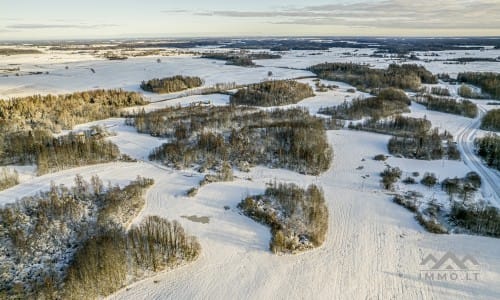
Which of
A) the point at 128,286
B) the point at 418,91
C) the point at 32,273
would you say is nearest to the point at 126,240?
the point at 128,286

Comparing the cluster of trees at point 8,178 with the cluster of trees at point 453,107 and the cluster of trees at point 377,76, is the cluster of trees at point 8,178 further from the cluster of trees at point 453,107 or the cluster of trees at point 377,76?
the cluster of trees at point 377,76

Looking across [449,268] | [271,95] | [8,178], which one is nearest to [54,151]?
[8,178]

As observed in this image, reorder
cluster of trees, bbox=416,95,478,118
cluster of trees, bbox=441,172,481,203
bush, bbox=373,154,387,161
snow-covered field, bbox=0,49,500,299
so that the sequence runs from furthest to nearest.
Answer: cluster of trees, bbox=416,95,478,118 → bush, bbox=373,154,387,161 → cluster of trees, bbox=441,172,481,203 → snow-covered field, bbox=0,49,500,299

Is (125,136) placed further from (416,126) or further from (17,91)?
(17,91)

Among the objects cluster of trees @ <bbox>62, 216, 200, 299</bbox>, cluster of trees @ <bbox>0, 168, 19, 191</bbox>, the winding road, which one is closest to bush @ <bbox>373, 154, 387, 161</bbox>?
the winding road

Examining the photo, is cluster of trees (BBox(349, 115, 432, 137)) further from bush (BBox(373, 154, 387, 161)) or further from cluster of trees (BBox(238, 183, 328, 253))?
cluster of trees (BBox(238, 183, 328, 253))

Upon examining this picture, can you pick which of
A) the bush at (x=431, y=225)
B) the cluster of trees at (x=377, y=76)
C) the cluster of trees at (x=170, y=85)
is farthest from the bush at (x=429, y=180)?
the cluster of trees at (x=170, y=85)
